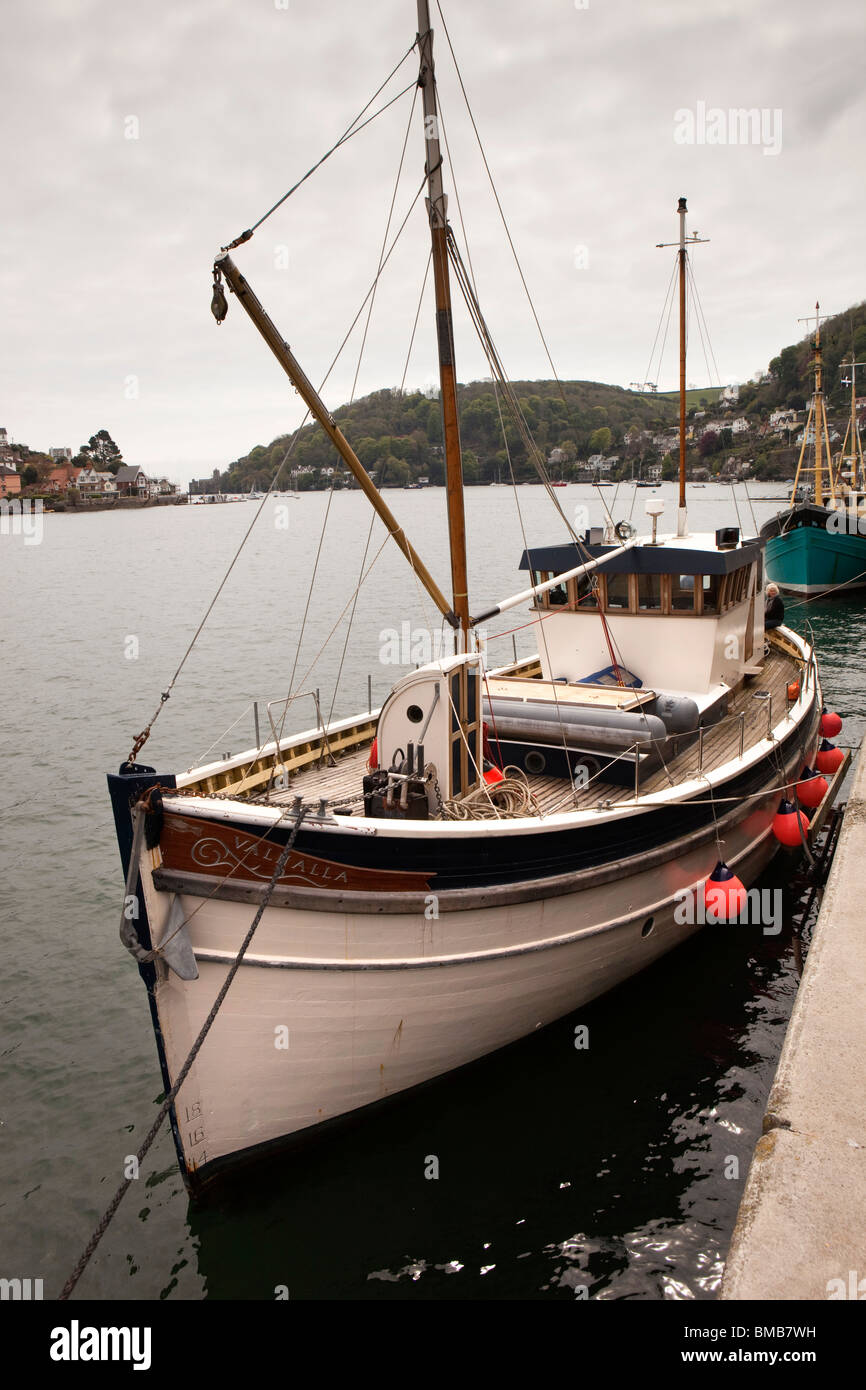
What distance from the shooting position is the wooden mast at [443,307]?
312 inches

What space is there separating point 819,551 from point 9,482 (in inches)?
5587

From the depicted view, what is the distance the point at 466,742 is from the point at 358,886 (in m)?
2.12

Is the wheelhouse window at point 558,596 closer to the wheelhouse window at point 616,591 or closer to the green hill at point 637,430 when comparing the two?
the wheelhouse window at point 616,591

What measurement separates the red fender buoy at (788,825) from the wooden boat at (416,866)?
20.3 inches

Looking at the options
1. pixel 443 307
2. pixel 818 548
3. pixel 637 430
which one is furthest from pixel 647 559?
pixel 637 430

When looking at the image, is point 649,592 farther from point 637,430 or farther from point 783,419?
point 783,419

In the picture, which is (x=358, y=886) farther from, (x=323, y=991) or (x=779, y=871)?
(x=779, y=871)

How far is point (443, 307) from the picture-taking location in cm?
835

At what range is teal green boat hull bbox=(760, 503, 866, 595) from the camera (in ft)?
127

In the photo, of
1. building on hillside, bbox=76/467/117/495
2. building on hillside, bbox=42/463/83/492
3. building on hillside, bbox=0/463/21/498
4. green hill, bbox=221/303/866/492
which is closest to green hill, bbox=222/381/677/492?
green hill, bbox=221/303/866/492

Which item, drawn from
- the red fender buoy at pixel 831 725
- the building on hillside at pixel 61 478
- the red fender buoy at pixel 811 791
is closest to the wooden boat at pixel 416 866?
the red fender buoy at pixel 811 791
